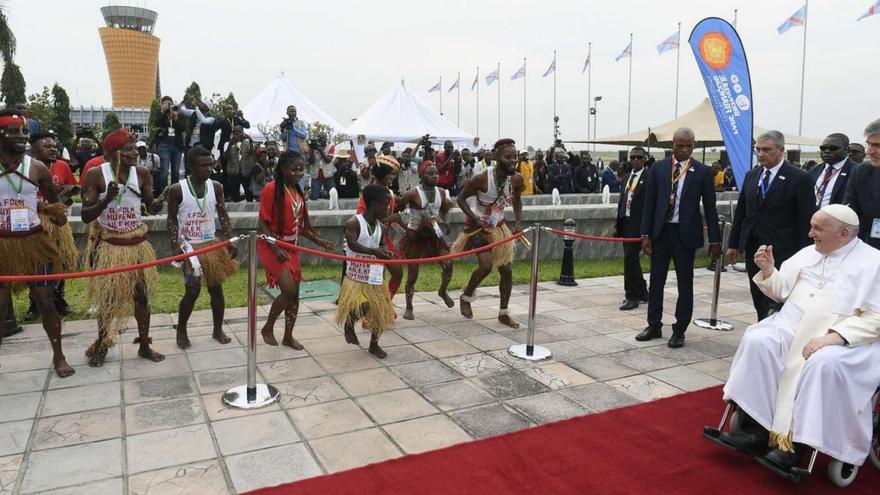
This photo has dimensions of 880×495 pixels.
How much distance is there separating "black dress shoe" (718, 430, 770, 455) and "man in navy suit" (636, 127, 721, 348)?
247 cm

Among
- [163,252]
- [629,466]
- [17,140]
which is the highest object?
[17,140]

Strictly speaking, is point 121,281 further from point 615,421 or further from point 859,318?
point 859,318

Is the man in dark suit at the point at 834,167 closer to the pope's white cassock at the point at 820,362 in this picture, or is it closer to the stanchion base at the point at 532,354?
the pope's white cassock at the point at 820,362

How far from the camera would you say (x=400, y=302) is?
7.60 metres

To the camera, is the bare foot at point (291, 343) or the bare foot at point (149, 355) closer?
the bare foot at point (149, 355)

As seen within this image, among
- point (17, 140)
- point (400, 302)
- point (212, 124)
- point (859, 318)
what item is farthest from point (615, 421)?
point (212, 124)

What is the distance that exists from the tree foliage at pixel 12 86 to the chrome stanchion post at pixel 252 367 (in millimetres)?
29875

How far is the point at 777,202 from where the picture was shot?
5.30m

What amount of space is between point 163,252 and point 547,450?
7160 mm

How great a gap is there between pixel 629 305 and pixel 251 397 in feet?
15.9

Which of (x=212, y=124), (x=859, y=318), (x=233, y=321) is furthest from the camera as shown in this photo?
(x=212, y=124)

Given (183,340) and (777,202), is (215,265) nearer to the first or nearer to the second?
(183,340)

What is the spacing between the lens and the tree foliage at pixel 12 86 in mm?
27633

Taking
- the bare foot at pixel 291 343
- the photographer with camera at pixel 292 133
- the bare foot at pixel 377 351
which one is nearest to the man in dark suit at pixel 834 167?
the bare foot at pixel 377 351
